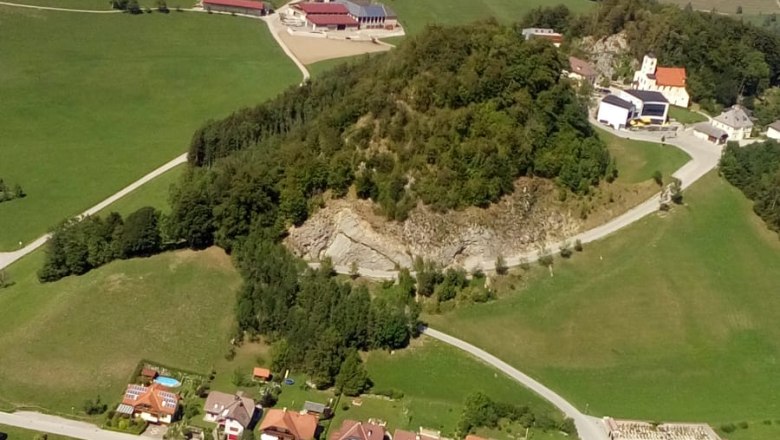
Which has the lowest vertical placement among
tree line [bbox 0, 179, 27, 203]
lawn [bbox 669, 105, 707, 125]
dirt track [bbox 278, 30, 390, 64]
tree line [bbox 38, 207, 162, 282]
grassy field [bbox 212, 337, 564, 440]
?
grassy field [bbox 212, 337, 564, 440]

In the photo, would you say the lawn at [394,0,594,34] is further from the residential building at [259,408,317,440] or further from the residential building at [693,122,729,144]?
the residential building at [259,408,317,440]

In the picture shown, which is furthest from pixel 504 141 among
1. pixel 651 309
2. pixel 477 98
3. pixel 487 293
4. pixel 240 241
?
pixel 240 241

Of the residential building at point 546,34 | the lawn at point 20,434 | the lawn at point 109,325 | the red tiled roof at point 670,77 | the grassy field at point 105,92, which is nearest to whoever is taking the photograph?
the lawn at point 20,434

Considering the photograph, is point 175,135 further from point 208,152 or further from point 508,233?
point 508,233

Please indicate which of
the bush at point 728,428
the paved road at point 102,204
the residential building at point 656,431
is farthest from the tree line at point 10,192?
the bush at point 728,428

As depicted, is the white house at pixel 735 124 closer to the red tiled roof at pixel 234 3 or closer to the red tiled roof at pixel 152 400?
the red tiled roof at pixel 152 400

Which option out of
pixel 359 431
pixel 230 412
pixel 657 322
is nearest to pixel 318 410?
pixel 359 431

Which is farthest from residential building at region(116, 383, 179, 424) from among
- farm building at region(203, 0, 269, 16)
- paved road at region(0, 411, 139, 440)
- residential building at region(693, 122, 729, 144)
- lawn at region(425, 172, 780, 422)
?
farm building at region(203, 0, 269, 16)
